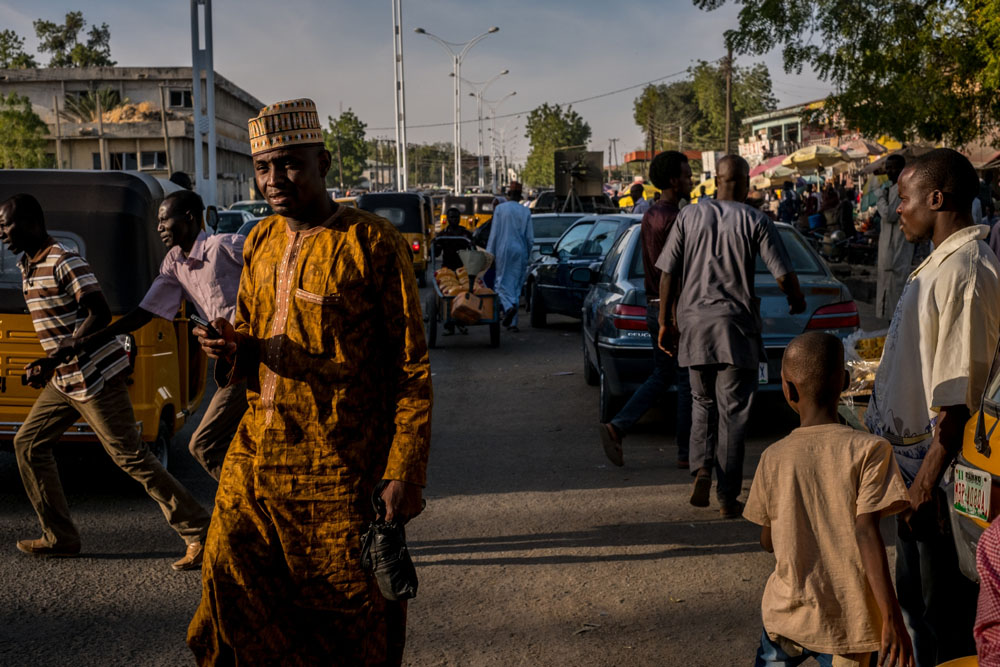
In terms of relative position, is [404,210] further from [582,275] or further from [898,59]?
[582,275]

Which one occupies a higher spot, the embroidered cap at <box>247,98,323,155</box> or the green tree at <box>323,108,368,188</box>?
the green tree at <box>323,108,368,188</box>

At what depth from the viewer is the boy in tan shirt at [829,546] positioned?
3174mm

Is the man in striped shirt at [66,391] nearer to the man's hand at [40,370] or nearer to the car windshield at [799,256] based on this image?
the man's hand at [40,370]

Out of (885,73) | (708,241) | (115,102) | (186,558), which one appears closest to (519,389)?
(708,241)

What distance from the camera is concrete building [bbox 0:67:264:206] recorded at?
229ft

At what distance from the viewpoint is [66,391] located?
5.73m

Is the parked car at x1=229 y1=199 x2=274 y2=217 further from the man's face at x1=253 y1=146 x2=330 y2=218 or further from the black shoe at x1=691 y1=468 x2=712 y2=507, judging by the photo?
the man's face at x1=253 y1=146 x2=330 y2=218

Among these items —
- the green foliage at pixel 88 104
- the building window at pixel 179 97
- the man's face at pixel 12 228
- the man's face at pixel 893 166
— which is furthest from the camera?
the building window at pixel 179 97

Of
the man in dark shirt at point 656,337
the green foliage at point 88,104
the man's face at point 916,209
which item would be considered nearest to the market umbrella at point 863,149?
the man in dark shirt at point 656,337

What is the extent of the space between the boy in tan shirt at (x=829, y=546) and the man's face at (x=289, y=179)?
60.2 inches

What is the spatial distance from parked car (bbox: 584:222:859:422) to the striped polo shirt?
4.06 metres

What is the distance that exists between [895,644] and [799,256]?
6.51 meters

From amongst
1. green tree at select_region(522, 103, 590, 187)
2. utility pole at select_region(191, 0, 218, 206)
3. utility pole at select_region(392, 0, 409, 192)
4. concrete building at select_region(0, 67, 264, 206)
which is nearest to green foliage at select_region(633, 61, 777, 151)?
green tree at select_region(522, 103, 590, 187)

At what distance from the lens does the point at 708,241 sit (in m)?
6.44
